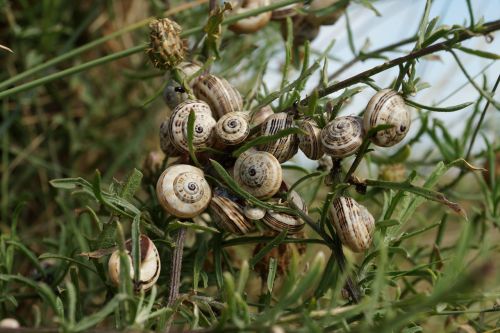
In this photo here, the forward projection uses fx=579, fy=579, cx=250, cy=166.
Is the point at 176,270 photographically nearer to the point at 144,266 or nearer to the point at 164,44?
the point at 144,266

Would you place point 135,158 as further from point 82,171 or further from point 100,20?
point 100,20

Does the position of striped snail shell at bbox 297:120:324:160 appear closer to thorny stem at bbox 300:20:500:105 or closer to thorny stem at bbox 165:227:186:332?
thorny stem at bbox 300:20:500:105

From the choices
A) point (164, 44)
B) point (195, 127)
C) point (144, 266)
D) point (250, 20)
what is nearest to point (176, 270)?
point (144, 266)

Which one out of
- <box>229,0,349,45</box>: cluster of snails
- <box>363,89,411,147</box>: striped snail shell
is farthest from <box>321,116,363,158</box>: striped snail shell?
<box>229,0,349,45</box>: cluster of snails

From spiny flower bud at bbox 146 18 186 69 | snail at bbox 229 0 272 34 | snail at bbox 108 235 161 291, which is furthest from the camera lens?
snail at bbox 229 0 272 34

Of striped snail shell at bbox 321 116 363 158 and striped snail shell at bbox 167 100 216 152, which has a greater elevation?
striped snail shell at bbox 167 100 216 152

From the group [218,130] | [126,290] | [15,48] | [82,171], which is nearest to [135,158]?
[82,171]

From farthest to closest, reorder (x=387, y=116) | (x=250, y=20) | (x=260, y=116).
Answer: (x=250, y=20)
(x=260, y=116)
(x=387, y=116)
